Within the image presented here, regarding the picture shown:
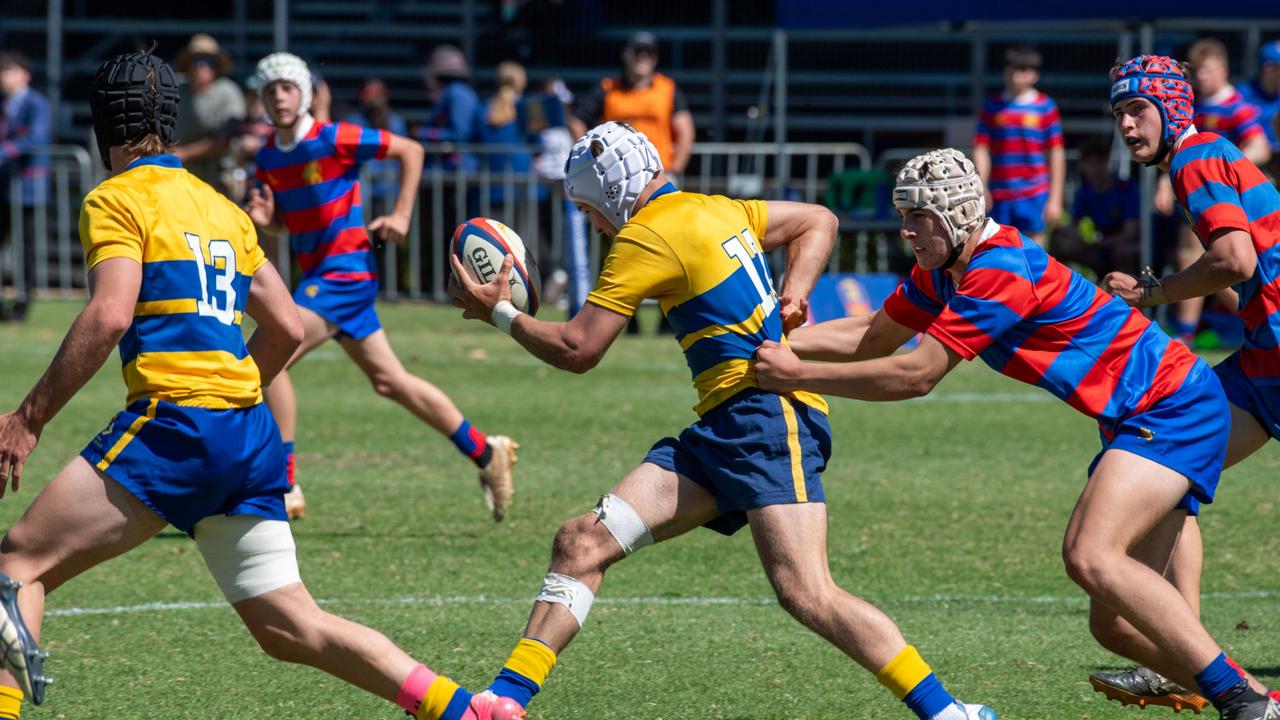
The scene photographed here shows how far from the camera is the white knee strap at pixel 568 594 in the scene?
16.4ft

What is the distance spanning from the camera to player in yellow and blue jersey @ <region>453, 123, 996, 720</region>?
4.85 metres

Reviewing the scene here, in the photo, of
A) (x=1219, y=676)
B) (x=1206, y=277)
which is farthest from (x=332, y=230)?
(x=1219, y=676)

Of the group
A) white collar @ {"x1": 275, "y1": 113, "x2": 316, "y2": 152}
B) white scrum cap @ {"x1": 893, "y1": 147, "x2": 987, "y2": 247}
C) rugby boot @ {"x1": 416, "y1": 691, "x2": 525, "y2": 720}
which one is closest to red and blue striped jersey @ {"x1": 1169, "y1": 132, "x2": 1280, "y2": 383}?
white scrum cap @ {"x1": 893, "y1": 147, "x2": 987, "y2": 247}

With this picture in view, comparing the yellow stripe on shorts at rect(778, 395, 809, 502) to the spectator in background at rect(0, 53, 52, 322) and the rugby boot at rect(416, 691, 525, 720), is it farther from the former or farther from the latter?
the spectator in background at rect(0, 53, 52, 322)

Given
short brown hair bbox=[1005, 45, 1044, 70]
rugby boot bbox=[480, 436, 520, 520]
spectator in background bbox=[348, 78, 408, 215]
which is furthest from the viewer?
spectator in background bbox=[348, 78, 408, 215]

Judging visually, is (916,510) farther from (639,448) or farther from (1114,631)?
(1114,631)

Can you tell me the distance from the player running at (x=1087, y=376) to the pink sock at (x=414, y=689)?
1197 millimetres

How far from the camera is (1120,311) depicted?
498cm

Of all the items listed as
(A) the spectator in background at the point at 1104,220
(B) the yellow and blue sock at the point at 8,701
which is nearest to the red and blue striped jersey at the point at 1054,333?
(B) the yellow and blue sock at the point at 8,701

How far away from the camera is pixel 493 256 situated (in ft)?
18.1

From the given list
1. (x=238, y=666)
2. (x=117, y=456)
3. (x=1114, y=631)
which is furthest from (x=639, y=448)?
(x=117, y=456)

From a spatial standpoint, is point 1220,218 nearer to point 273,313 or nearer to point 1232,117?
point 273,313

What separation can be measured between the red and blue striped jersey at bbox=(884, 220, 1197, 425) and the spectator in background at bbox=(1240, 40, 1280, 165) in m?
10.2

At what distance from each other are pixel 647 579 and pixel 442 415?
1.73 meters
